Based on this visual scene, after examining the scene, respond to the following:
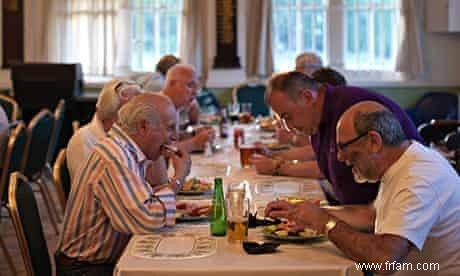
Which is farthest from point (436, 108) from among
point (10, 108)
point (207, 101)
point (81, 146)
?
point (81, 146)

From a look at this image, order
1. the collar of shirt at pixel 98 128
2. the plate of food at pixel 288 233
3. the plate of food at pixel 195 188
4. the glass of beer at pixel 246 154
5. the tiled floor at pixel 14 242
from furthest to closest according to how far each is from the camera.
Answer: the tiled floor at pixel 14 242, the glass of beer at pixel 246 154, the collar of shirt at pixel 98 128, the plate of food at pixel 195 188, the plate of food at pixel 288 233

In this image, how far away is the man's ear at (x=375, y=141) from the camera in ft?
7.79

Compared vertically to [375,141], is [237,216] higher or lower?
lower

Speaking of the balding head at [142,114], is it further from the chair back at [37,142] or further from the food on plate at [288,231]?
the chair back at [37,142]

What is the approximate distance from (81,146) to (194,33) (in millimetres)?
5627

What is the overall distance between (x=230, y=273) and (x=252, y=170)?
193 centimetres

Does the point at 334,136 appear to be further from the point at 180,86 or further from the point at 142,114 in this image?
the point at 180,86

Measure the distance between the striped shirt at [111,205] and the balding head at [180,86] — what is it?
6.73ft

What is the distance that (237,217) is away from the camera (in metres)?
2.61

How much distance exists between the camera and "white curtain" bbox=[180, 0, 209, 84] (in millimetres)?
9164

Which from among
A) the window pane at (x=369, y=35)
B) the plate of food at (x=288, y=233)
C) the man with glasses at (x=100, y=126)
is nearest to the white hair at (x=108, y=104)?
the man with glasses at (x=100, y=126)

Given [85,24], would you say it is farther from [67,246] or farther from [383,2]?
[67,246]

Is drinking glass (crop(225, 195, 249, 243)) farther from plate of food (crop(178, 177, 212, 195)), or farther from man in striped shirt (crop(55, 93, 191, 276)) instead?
plate of food (crop(178, 177, 212, 195))

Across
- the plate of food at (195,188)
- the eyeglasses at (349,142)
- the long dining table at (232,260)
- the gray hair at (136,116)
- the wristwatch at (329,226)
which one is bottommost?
the long dining table at (232,260)
